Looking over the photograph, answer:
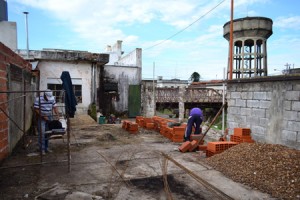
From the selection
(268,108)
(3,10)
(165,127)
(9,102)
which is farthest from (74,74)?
(268,108)

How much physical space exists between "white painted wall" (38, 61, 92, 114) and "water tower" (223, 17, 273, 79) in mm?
18723

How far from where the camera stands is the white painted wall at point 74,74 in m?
15.6

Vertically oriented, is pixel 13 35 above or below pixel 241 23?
below

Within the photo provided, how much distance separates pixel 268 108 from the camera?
7059 mm

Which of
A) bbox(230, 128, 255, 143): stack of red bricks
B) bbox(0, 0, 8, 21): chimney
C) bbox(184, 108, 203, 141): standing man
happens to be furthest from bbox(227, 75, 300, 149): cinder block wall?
bbox(0, 0, 8, 21): chimney

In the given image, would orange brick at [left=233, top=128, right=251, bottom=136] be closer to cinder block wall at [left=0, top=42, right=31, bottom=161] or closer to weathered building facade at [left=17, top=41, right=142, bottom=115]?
cinder block wall at [left=0, top=42, right=31, bottom=161]

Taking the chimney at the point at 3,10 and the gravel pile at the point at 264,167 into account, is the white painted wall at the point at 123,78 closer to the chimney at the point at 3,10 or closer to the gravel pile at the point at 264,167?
the chimney at the point at 3,10

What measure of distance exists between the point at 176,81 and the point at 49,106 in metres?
52.9

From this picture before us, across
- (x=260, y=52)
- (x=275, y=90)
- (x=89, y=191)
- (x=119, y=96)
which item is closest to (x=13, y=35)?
(x=119, y=96)

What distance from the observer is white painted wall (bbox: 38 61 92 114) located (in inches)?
616

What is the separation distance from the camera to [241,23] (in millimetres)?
27766

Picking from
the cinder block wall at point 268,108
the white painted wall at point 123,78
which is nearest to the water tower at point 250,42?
the white painted wall at point 123,78

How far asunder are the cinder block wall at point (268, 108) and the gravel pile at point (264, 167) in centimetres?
59

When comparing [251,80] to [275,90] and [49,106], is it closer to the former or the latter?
[275,90]
